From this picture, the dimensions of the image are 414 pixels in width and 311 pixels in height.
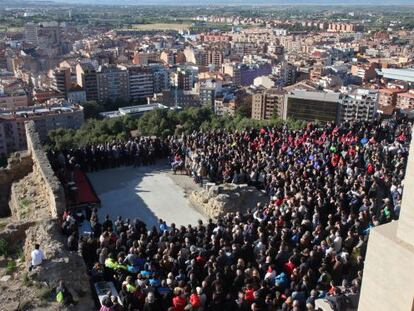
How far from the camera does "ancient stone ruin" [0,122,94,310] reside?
28.3ft

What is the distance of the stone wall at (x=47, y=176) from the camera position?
1216cm

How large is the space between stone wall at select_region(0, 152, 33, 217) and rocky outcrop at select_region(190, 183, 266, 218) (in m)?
6.18

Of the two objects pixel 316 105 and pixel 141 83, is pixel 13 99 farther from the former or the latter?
pixel 316 105

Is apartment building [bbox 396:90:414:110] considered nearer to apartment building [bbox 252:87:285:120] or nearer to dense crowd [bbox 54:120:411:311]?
apartment building [bbox 252:87:285:120]

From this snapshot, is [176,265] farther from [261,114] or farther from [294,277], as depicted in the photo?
[261,114]

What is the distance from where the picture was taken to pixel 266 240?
10.2m

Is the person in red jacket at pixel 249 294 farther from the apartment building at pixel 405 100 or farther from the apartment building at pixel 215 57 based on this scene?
the apartment building at pixel 215 57

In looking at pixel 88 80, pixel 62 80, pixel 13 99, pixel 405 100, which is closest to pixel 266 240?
pixel 405 100

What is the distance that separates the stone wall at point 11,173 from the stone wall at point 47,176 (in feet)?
1.22

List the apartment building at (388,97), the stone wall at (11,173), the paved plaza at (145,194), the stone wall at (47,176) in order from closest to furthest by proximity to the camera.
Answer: the stone wall at (47,176), the paved plaza at (145,194), the stone wall at (11,173), the apartment building at (388,97)

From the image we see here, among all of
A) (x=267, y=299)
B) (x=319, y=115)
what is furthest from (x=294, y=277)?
(x=319, y=115)

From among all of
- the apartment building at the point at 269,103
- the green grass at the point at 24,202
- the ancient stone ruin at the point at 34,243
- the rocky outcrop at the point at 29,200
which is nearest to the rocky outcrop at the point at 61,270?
the ancient stone ruin at the point at 34,243

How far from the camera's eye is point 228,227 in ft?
35.8

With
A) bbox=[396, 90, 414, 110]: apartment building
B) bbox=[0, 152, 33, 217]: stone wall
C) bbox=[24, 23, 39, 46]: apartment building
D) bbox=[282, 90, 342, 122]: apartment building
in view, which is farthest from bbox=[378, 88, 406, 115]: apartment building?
bbox=[24, 23, 39, 46]: apartment building
